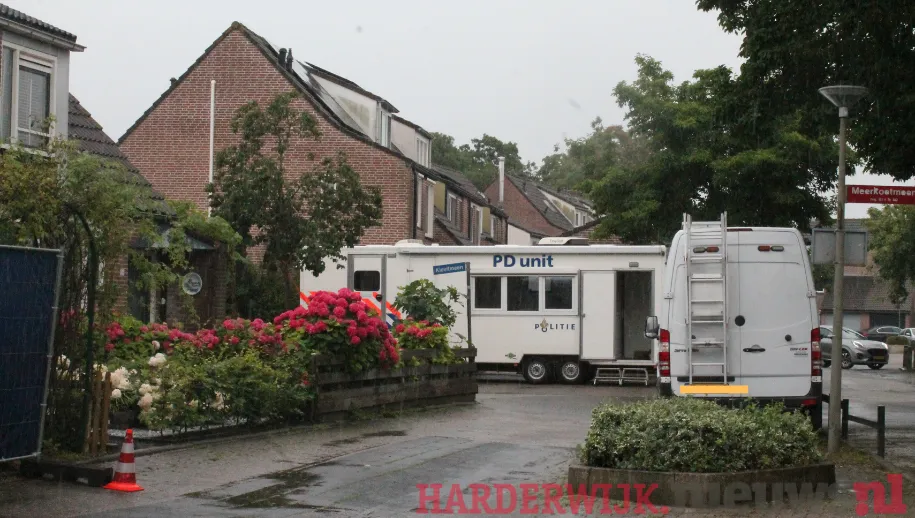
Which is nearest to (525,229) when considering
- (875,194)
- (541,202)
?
(541,202)

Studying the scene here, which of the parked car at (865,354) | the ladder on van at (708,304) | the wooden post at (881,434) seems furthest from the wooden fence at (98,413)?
the parked car at (865,354)

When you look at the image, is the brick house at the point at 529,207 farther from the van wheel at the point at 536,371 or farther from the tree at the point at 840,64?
the tree at the point at 840,64

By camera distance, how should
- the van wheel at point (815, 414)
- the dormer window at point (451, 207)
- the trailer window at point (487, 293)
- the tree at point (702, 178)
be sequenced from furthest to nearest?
the dormer window at point (451, 207)
the tree at point (702, 178)
the trailer window at point (487, 293)
the van wheel at point (815, 414)

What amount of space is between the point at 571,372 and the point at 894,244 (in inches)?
1364

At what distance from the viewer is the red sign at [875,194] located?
45.0ft

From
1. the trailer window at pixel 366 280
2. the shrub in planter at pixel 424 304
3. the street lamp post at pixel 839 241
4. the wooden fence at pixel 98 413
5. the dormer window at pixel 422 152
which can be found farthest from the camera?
the dormer window at pixel 422 152

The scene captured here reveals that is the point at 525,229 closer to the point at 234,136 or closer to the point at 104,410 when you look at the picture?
the point at 234,136

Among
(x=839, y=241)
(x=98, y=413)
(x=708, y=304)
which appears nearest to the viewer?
(x=98, y=413)

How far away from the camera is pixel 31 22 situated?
1847 cm

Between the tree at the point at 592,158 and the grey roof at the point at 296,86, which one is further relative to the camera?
the tree at the point at 592,158

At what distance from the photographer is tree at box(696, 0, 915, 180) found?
1509cm

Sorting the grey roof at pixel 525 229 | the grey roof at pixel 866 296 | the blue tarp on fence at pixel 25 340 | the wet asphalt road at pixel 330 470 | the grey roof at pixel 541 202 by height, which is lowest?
the wet asphalt road at pixel 330 470

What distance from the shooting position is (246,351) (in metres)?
14.7

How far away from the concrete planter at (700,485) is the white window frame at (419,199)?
29.2m
